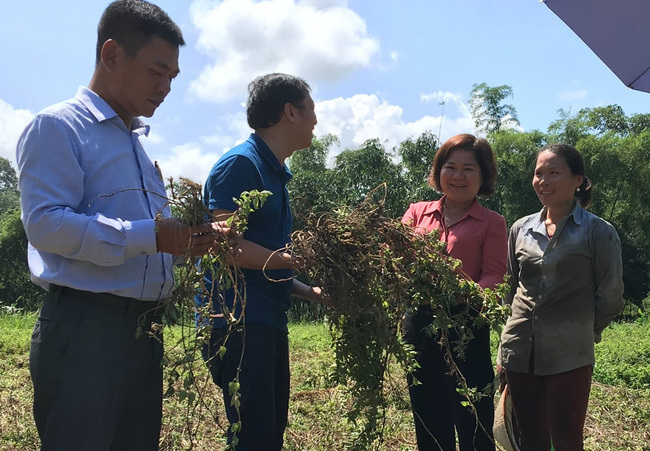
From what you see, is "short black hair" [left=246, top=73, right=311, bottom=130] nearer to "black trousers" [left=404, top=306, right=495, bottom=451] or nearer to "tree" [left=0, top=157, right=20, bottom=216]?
"black trousers" [left=404, top=306, right=495, bottom=451]

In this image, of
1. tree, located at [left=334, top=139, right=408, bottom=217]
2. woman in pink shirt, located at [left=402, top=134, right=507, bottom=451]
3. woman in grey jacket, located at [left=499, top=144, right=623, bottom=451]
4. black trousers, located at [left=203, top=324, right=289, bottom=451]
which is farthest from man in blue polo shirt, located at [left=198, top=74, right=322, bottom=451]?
tree, located at [left=334, top=139, right=408, bottom=217]

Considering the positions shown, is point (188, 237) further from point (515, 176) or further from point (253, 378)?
point (515, 176)

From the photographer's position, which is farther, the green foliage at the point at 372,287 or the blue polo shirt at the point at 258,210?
→ the blue polo shirt at the point at 258,210

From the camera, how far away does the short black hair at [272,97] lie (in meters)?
2.37

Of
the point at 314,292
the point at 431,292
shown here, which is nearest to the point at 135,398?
the point at 314,292

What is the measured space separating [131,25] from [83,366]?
1.11m

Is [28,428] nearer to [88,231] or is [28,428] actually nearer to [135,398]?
[135,398]

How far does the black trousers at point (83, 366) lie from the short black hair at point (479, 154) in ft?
6.34

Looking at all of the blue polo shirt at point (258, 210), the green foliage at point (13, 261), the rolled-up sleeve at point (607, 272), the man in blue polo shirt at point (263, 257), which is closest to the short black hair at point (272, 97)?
the man in blue polo shirt at point (263, 257)

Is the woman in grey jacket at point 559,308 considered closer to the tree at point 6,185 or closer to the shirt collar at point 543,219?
the shirt collar at point 543,219

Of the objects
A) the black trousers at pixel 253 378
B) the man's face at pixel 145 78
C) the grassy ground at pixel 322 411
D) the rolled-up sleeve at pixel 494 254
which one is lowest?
the grassy ground at pixel 322 411

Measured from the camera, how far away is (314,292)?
2283 mm

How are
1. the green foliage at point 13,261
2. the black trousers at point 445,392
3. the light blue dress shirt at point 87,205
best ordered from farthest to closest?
the green foliage at point 13,261 → the black trousers at point 445,392 → the light blue dress shirt at point 87,205

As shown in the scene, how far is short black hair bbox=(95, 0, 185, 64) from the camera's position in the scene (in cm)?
191
